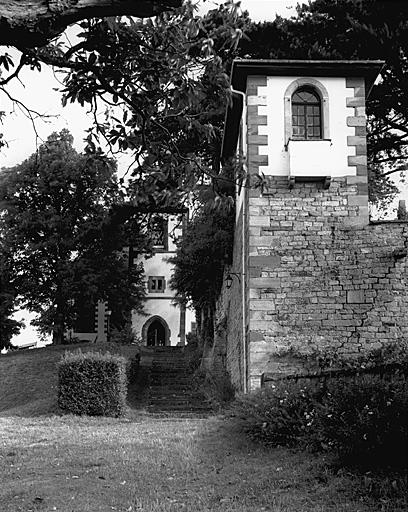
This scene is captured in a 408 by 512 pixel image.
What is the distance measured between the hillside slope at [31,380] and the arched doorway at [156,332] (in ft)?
44.0

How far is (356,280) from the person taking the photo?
1789 centimetres

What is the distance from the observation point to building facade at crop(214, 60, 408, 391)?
17.6 metres

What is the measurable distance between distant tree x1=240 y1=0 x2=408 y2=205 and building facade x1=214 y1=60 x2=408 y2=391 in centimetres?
510

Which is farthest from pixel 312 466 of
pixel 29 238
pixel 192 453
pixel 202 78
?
pixel 29 238

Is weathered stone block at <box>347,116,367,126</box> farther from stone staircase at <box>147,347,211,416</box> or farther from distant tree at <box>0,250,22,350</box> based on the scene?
distant tree at <box>0,250,22,350</box>

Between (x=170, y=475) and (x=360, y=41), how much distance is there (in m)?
17.8

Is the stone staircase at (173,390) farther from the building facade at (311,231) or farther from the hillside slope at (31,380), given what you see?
the hillside slope at (31,380)

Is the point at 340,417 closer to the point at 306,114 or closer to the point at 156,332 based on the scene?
the point at 306,114

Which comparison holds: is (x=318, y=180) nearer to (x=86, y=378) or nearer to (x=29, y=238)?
(x=86, y=378)

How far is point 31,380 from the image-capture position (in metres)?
26.8

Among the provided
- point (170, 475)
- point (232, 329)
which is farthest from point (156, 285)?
point (170, 475)

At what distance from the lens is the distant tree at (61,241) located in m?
36.0

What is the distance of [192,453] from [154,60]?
5991 mm

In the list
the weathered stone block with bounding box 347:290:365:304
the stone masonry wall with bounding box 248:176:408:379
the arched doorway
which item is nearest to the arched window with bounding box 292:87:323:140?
the stone masonry wall with bounding box 248:176:408:379
